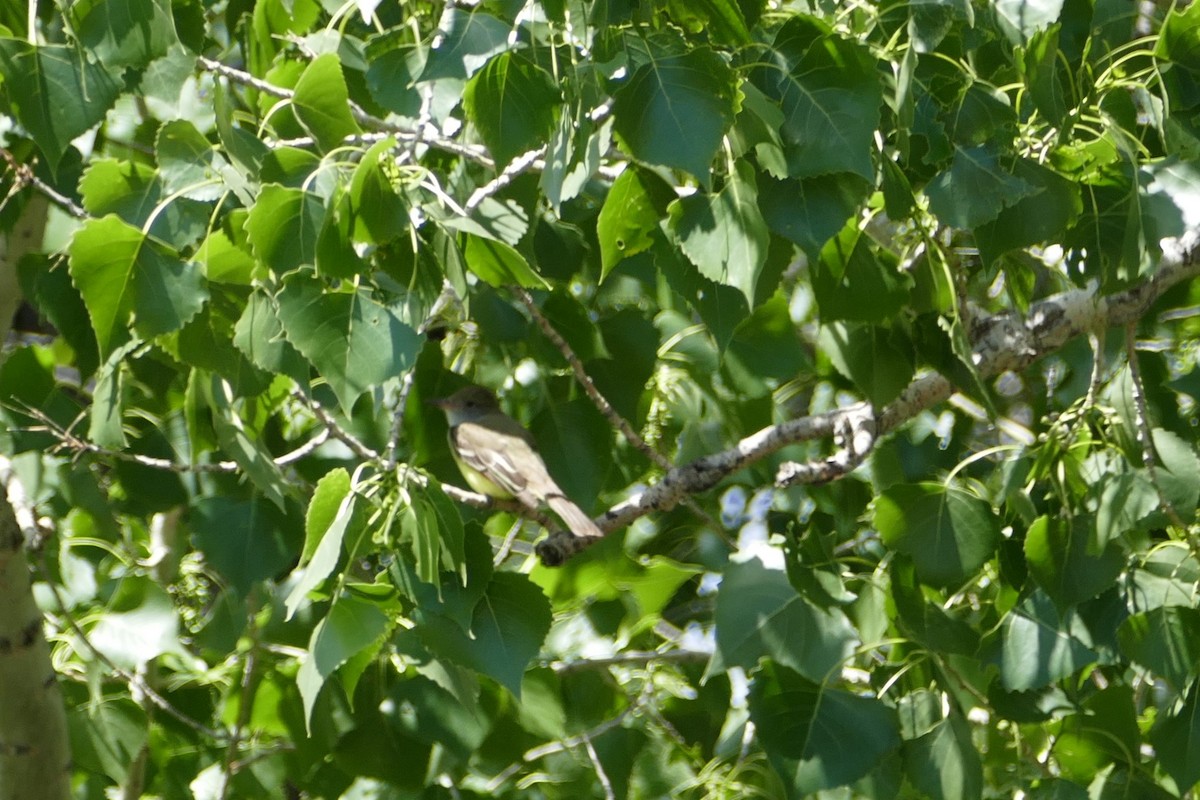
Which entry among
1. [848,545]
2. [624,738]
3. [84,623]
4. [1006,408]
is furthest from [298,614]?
[1006,408]

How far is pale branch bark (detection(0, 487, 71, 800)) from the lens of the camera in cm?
294

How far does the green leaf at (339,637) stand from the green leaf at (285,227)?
528 millimetres

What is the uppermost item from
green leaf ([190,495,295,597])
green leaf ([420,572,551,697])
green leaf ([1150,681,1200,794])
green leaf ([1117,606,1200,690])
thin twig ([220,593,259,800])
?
green leaf ([420,572,551,697])

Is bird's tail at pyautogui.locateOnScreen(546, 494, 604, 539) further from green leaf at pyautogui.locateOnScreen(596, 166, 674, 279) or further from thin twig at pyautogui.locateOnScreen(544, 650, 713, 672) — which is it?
green leaf at pyautogui.locateOnScreen(596, 166, 674, 279)

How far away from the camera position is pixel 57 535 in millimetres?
3623

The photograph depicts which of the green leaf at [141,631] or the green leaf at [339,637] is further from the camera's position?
the green leaf at [141,631]

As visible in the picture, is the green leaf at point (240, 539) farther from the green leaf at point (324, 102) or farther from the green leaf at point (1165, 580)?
the green leaf at point (1165, 580)

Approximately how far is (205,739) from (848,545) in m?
1.84

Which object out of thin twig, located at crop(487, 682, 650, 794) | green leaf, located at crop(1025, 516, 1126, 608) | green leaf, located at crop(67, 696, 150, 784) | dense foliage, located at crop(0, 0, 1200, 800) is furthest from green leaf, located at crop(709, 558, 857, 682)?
green leaf, located at crop(67, 696, 150, 784)

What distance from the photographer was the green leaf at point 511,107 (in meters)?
2.16

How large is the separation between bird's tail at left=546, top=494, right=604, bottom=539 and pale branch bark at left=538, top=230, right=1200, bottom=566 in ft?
0.09

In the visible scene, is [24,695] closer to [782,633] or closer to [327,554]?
[327,554]

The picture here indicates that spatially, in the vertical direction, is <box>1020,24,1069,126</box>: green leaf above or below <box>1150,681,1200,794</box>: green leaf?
above

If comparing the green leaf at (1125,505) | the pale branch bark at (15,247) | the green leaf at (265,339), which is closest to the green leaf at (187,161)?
the green leaf at (265,339)
